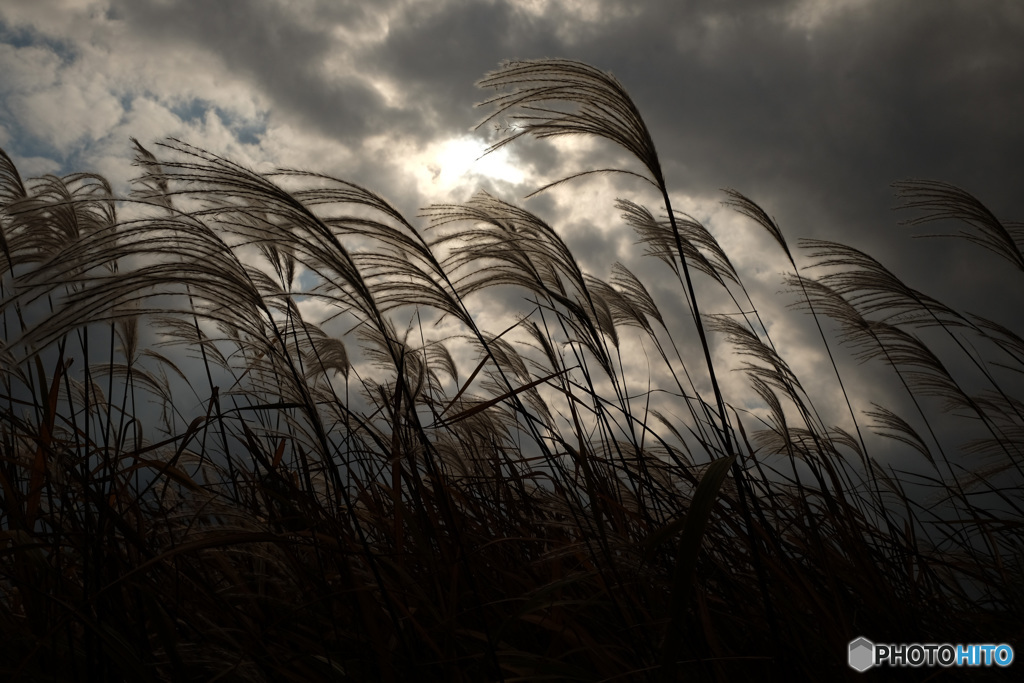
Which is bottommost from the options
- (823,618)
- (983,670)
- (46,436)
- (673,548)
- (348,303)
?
(983,670)

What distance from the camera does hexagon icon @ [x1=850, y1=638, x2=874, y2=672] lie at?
1.66m

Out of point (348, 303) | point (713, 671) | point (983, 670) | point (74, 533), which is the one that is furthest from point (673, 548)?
point (74, 533)

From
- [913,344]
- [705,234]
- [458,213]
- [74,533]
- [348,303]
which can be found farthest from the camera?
[913,344]

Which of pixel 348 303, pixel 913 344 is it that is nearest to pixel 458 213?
pixel 348 303

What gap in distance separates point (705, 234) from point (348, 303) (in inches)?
85.1

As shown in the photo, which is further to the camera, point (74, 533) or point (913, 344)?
point (913, 344)

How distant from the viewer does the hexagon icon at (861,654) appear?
65.2 inches

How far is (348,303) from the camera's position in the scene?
1457 mm

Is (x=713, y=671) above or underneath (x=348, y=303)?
underneath

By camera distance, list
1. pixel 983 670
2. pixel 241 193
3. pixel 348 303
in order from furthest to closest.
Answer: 1. pixel 983 670
2. pixel 348 303
3. pixel 241 193

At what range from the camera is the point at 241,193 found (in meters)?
1.27

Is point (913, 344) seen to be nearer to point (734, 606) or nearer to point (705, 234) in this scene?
point (705, 234)

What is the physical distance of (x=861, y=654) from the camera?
5.57 feet

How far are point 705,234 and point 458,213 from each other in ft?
4.65
